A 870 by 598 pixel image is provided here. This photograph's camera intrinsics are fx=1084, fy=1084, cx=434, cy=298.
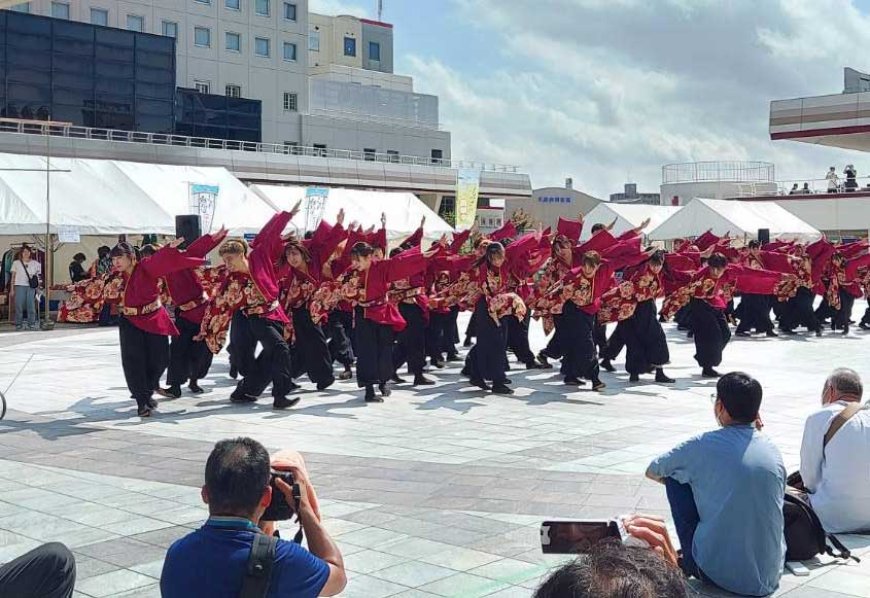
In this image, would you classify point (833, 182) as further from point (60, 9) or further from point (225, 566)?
point (225, 566)

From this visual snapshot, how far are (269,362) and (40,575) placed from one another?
7.50 m

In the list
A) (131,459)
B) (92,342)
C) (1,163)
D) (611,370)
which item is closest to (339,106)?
(1,163)

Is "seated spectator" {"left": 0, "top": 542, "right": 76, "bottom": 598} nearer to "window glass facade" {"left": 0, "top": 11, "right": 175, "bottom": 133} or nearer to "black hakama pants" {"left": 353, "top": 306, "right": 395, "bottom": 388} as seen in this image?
"black hakama pants" {"left": 353, "top": 306, "right": 395, "bottom": 388}

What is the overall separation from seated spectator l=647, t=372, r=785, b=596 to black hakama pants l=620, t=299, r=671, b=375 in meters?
7.68

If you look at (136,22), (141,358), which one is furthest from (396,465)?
(136,22)

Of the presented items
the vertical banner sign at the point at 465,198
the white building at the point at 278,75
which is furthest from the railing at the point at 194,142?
the vertical banner sign at the point at 465,198

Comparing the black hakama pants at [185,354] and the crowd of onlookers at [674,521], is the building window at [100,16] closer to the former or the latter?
the black hakama pants at [185,354]

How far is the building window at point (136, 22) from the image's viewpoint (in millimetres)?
43969

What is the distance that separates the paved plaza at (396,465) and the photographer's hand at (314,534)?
1154 millimetres

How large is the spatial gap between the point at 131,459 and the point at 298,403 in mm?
2898

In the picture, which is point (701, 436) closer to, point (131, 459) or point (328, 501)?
point (328, 501)

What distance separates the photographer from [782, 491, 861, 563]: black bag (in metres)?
5.07

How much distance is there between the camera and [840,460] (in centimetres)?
550

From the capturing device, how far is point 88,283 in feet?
33.3
